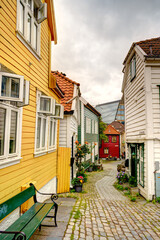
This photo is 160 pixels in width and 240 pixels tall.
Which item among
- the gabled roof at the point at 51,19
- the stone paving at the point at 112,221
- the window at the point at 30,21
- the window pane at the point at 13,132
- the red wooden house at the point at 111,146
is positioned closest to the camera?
the window pane at the point at 13,132

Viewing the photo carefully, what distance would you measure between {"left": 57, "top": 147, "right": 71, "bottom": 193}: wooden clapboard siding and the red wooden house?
851 inches

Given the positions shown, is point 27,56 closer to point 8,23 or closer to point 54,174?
point 8,23

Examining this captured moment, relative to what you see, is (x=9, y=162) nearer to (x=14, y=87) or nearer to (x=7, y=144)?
(x=7, y=144)

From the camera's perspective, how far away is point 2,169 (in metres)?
3.20

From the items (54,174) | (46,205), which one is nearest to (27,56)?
(46,205)

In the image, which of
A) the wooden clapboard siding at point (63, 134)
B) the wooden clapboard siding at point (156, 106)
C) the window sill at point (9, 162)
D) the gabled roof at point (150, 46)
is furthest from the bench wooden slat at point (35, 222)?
the gabled roof at point (150, 46)

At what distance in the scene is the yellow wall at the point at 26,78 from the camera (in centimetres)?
335

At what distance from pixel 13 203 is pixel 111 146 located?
26730 millimetres

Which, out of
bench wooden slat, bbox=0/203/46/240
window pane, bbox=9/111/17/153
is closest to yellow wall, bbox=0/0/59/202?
window pane, bbox=9/111/17/153

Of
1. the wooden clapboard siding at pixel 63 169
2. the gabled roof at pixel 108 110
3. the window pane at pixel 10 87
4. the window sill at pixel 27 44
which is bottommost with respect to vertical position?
the wooden clapboard siding at pixel 63 169

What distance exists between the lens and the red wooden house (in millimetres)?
28734

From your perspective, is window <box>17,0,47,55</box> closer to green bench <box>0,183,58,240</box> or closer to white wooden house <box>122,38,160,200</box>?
green bench <box>0,183,58,240</box>

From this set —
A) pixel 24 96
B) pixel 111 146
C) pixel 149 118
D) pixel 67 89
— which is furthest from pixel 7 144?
pixel 111 146

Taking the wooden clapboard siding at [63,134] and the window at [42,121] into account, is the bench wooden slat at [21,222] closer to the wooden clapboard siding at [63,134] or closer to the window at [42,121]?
the window at [42,121]
